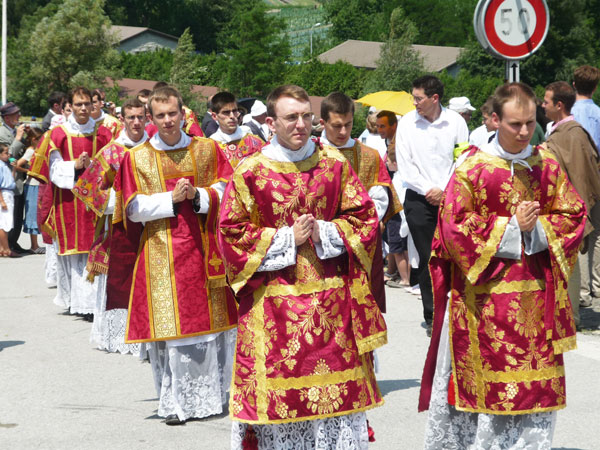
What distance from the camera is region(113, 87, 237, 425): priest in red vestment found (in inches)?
261

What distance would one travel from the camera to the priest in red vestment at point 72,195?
391 inches

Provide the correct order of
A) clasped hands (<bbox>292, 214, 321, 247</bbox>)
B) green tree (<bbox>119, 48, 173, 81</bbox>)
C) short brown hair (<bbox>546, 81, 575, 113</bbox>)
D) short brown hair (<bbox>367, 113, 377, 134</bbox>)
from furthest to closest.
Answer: green tree (<bbox>119, 48, 173, 81</bbox>) < short brown hair (<bbox>367, 113, 377, 134</bbox>) < short brown hair (<bbox>546, 81, 575, 113</bbox>) < clasped hands (<bbox>292, 214, 321, 247</bbox>)

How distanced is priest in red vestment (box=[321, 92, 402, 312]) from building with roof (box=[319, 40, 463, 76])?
81405 millimetres

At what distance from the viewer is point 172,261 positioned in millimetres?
6629

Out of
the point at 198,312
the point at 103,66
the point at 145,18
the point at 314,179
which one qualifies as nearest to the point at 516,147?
the point at 314,179

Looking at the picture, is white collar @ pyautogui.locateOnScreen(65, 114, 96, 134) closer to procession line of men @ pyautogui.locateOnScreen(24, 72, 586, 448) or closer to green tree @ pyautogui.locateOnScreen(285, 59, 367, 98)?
procession line of men @ pyautogui.locateOnScreen(24, 72, 586, 448)

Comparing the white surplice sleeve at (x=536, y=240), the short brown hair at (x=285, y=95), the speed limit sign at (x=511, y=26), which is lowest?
the white surplice sleeve at (x=536, y=240)

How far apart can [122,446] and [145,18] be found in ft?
334

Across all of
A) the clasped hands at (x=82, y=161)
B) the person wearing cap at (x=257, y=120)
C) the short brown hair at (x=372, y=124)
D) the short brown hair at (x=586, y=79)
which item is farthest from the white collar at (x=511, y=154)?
the person wearing cap at (x=257, y=120)

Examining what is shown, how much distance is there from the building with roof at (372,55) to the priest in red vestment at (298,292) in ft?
273

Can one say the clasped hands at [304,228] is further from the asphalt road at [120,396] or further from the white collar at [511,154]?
the asphalt road at [120,396]

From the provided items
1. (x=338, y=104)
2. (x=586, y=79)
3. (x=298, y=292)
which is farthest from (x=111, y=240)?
(x=586, y=79)

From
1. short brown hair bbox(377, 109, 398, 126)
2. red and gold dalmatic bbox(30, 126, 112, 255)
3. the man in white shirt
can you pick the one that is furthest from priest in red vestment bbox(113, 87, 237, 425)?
short brown hair bbox(377, 109, 398, 126)

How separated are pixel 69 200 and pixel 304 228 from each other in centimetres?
628
